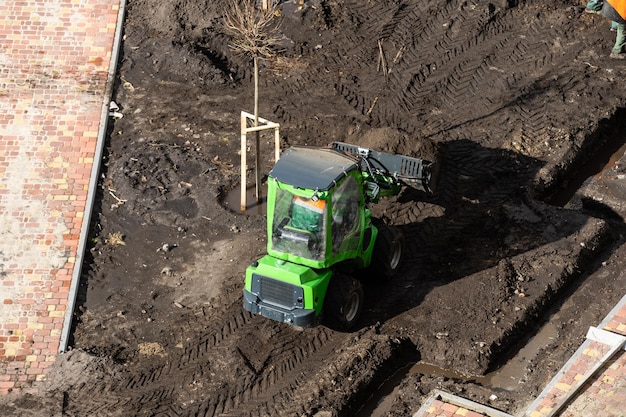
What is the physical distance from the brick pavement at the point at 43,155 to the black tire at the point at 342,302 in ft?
13.4

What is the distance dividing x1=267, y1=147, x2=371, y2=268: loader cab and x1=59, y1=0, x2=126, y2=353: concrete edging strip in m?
3.42

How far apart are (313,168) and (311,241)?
1.02 meters

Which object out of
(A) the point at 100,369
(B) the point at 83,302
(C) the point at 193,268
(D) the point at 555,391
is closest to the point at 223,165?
(C) the point at 193,268

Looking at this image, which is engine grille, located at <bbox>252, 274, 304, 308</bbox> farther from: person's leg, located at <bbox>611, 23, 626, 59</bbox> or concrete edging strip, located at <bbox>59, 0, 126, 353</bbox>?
person's leg, located at <bbox>611, 23, 626, 59</bbox>

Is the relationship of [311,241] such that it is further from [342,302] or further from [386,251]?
[386,251]

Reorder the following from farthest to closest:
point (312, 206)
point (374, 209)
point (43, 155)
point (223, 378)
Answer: point (43, 155) → point (374, 209) → point (223, 378) → point (312, 206)

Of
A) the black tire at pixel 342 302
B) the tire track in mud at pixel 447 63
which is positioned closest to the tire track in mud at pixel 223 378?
the black tire at pixel 342 302

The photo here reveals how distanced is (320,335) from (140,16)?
10.1 metres

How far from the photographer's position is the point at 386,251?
1616 centimetres

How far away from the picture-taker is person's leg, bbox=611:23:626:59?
2128 cm

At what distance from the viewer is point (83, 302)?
648 inches

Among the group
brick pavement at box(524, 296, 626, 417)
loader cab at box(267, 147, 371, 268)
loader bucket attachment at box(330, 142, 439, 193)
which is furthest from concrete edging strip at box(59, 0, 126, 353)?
brick pavement at box(524, 296, 626, 417)

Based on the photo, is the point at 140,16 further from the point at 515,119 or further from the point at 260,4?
the point at 515,119

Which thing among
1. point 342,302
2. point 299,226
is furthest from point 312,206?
point 342,302
